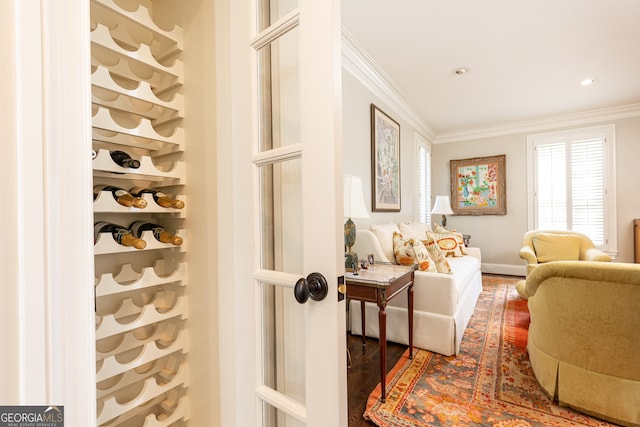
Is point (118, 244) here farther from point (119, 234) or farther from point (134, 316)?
point (134, 316)

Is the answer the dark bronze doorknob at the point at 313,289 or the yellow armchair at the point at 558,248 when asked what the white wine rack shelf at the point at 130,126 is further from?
the yellow armchair at the point at 558,248

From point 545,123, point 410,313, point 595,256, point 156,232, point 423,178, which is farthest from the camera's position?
point 423,178

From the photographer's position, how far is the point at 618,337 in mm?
1455

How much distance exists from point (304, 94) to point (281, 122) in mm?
163

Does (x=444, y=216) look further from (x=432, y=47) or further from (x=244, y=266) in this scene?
(x=244, y=266)

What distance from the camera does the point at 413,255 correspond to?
2527 millimetres

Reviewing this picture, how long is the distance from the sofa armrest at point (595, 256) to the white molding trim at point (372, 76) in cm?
276

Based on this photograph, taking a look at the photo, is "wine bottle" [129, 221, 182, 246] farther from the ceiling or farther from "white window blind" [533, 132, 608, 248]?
"white window blind" [533, 132, 608, 248]

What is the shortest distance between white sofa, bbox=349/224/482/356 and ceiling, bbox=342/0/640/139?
5.71 feet

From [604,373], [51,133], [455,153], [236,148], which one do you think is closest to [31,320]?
[51,133]

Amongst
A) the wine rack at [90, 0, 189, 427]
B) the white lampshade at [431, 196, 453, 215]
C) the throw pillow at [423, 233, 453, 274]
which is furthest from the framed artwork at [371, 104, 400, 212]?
the wine rack at [90, 0, 189, 427]

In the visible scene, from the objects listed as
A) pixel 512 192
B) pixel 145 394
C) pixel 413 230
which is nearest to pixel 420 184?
pixel 413 230

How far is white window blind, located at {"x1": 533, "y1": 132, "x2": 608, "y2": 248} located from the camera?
4.47 m

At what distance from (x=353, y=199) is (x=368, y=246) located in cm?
64
